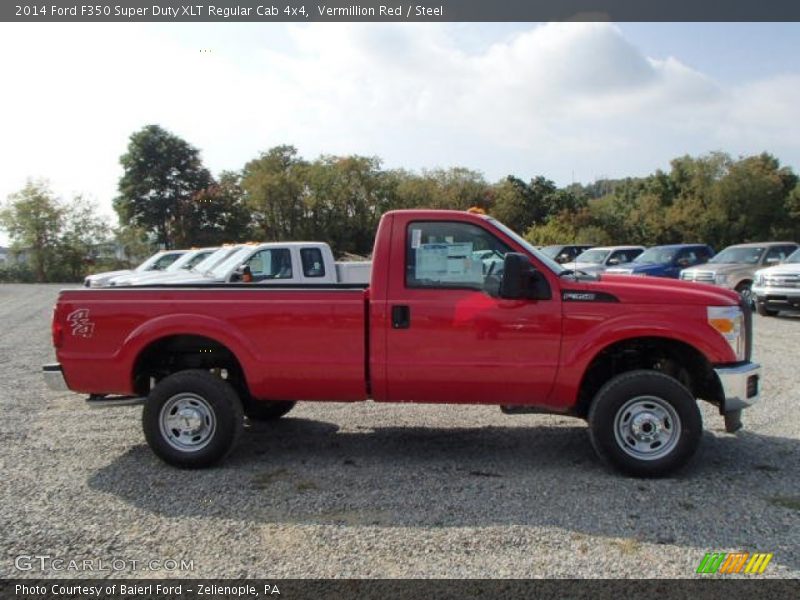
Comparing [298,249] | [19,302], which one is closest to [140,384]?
[298,249]

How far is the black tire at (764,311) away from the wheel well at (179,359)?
13382 millimetres

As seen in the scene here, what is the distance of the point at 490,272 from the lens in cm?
504

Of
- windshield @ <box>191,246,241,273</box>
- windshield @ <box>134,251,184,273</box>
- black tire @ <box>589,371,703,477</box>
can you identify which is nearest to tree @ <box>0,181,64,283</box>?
windshield @ <box>134,251,184,273</box>

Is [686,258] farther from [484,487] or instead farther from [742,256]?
[484,487]

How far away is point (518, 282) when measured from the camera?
15.4 feet

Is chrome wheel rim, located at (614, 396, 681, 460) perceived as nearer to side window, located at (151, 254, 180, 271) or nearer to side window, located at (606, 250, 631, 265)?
side window, located at (151, 254, 180, 271)

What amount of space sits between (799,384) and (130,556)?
25.3ft

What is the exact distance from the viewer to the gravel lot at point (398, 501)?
369cm

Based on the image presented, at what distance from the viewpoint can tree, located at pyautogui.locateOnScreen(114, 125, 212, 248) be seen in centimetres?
5019

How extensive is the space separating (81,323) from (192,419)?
3.94 feet

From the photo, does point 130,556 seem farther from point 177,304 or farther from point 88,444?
point 88,444

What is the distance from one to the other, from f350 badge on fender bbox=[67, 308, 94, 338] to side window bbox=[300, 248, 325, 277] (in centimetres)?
688

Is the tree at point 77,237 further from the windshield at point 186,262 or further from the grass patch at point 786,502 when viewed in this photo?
the grass patch at point 786,502

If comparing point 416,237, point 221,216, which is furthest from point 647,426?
point 221,216
